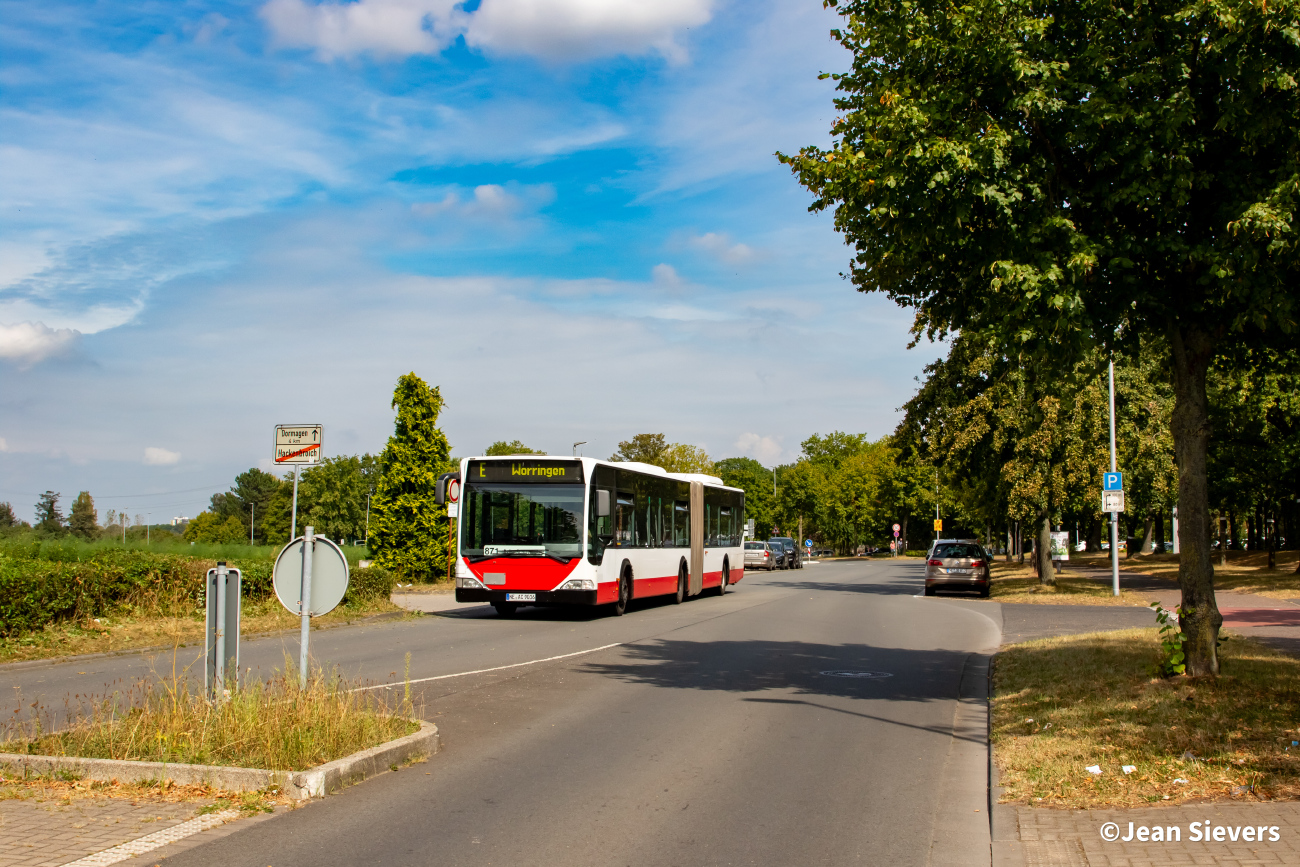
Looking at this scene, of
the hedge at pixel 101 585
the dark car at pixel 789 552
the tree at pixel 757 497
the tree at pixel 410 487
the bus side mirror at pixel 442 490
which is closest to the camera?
the hedge at pixel 101 585

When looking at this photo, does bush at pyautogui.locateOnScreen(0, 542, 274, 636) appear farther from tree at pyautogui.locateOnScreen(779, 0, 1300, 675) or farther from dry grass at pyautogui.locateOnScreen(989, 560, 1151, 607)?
dry grass at pyautogui.locateOnScreen(989, 560, 1151, 607)

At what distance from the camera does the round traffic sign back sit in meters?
8.42

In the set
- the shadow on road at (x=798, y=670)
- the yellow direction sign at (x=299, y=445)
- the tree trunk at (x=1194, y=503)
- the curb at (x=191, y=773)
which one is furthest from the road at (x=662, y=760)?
the yellow direction sign at (x=299, y=445)

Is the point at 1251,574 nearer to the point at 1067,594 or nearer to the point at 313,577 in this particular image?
the point at 1067,594

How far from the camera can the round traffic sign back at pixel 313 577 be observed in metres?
8.42

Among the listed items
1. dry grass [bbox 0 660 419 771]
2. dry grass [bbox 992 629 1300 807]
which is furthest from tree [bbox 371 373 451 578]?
dry grass [bbox 0 660 419 771]

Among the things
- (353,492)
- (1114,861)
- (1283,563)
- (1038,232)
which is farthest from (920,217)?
(353,492)

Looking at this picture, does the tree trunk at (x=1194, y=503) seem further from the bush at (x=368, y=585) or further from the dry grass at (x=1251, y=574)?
the dry grass at (x=1251, y=574)

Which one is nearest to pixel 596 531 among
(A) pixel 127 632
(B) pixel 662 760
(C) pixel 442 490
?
(C) pixel 442 490

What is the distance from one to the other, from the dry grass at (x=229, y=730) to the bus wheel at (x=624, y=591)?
1383 cm

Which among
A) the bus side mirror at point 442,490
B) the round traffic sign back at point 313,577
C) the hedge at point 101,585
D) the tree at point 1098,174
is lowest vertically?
the hedge at point 101,585

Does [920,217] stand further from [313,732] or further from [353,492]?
[353,492]

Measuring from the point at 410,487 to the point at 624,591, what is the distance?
35.6 feet

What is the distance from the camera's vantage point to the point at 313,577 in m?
8.54
